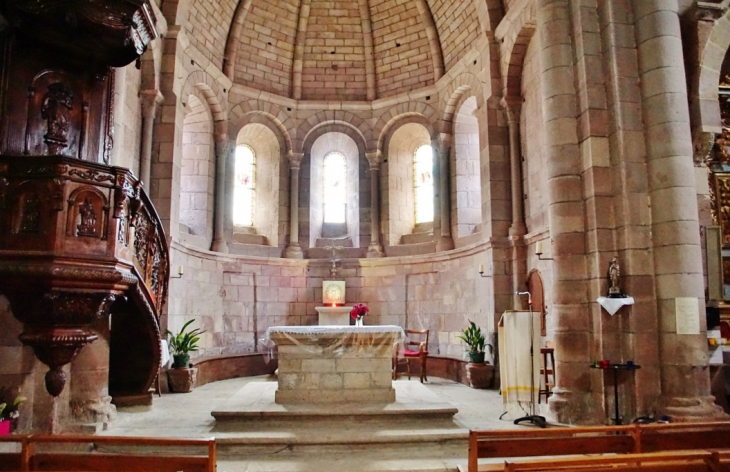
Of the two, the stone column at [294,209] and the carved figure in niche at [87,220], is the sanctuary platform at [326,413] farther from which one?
the stone column at [294,209]

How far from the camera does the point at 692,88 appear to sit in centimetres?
733

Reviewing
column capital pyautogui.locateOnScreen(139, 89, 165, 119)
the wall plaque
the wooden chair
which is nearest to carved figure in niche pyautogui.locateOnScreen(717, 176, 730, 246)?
the wall plaque

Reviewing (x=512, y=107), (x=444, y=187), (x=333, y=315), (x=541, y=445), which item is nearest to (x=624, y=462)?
(x=541, y=445)

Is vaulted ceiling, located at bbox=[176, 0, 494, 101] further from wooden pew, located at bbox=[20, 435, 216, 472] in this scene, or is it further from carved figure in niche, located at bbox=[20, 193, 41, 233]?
wooden pew, located at bbox=[20, 435, 216, 472]

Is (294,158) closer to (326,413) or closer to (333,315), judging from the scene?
(333,315)

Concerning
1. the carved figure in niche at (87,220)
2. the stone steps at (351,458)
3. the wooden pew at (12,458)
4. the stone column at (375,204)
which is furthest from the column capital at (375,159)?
the wooden pew at (12,458)

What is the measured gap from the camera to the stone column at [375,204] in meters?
13.2

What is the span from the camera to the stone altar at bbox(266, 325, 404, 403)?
6941mm

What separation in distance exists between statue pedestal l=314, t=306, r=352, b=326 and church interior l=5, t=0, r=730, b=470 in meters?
0.78

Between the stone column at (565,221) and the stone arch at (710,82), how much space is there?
1.62m

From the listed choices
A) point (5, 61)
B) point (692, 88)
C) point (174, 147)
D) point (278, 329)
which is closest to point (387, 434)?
point (278, 329)

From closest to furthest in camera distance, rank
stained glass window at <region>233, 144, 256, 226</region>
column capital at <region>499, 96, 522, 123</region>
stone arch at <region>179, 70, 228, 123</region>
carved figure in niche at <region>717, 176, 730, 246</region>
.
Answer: carved figure in niche at <region>717, 176, 730, 246</region> → column capital at <region>499, 96, 522, 123</region> → stone arch at <region>179, 70, 228, 123</region> → stained glass window at <region>233, 144, 256, 226</region>

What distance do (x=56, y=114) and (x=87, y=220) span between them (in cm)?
135

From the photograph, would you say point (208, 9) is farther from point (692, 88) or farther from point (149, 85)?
point (692, 88)
